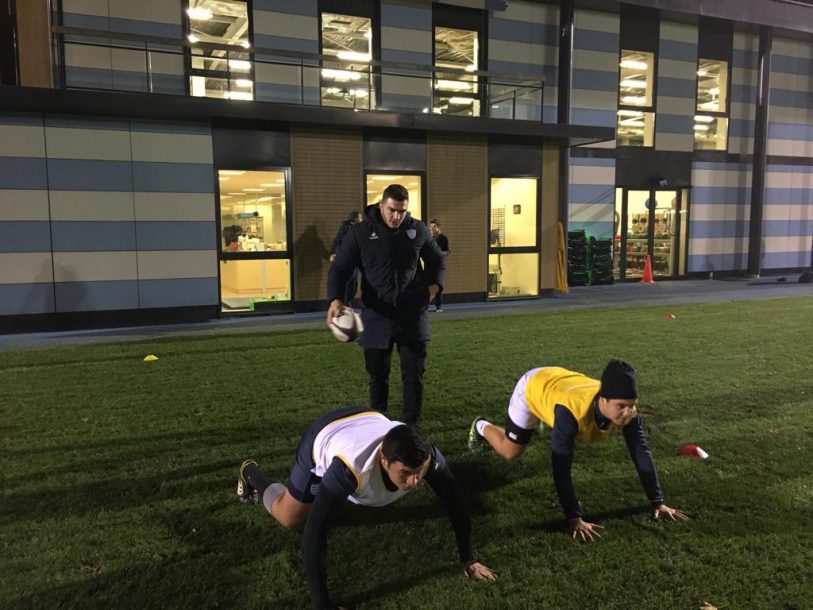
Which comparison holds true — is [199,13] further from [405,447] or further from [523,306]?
[405,447]

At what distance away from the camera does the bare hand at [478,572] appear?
3209 mm

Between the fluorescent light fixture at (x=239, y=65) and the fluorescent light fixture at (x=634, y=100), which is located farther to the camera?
the fluorescent light fixture at (x=634, y=100)

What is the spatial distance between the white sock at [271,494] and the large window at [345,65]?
10177 millimetres

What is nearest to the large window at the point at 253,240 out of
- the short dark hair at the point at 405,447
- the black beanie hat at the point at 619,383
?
the black beanie hat at the point at 619,383

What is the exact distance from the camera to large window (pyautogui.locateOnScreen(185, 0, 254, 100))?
38.9 feet

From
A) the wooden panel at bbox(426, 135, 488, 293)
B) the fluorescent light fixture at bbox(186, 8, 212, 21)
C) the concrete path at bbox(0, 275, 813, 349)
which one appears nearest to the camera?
the concrete path at bbox(0, 275, 813, 349)

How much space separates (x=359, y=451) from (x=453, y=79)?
12.6m

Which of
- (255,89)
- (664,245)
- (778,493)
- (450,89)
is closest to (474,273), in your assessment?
(450,89)

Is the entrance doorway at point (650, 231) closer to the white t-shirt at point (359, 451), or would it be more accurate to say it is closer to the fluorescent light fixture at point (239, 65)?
the fluorescent light fixture at point (239, 65)

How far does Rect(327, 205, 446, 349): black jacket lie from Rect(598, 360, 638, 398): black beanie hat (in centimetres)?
181

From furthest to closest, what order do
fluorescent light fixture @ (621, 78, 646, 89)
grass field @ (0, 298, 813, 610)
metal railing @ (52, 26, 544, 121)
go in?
fluorescent light fixture @ (621, 78, 646, 89), metal railing @ (52, 26, 544, 121), grass field @ (0, 298, 813, 610)

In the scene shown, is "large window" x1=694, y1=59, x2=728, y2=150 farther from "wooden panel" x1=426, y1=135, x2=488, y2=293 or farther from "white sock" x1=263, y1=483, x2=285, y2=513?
"white sock" x1=263, y1=483, x2=285, y2=513

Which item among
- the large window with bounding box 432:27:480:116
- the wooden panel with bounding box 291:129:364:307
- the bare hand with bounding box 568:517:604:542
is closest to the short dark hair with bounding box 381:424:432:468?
the bare hand with bounding box 568:517:604:542

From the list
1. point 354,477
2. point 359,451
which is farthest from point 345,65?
point 354,477
